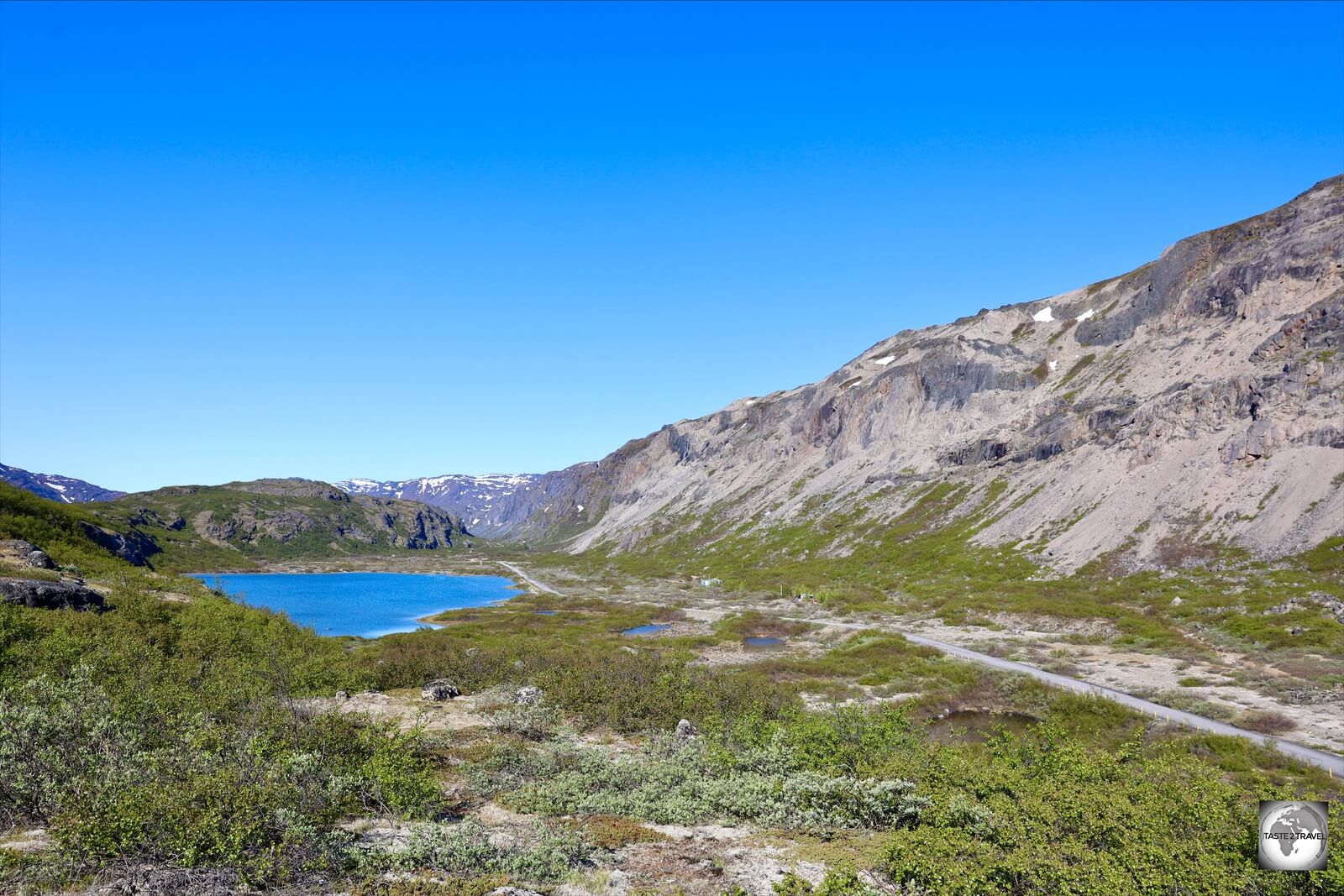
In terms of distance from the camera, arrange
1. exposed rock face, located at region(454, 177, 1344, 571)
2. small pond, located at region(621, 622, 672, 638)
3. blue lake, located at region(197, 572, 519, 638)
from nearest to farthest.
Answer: small pond, located at region(621, 622, 672, 638) → exposed rock face, located at region(454, 177, 1344, 571) → blue lake, located at region(197, 572, 519, 638)

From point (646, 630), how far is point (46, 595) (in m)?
58.8

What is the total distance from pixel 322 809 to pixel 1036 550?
103 m

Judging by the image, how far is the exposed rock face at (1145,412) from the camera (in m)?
83.2

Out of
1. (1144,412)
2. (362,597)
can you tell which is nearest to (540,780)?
(1144,412)

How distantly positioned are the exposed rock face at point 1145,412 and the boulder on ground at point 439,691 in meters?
84.2

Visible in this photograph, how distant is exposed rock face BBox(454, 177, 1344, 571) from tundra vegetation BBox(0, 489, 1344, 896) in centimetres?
6137

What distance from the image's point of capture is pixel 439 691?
124 ft

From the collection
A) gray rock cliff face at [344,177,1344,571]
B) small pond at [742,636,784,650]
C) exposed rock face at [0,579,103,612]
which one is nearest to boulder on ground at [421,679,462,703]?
exposed rock face at [0,579,103,612]

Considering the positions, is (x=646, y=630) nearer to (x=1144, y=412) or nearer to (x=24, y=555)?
(x=24, y=555)

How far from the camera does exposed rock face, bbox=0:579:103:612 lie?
35.0 metres

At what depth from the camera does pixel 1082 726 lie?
119 feet

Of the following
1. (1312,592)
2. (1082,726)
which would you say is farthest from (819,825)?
(1312,592)

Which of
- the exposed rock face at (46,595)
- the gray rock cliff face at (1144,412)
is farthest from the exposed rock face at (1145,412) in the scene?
the exposed rock face at (46,595)

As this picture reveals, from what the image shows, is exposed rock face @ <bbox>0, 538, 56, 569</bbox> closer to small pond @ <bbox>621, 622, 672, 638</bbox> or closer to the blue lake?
the blue lake
